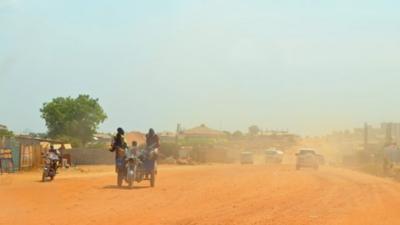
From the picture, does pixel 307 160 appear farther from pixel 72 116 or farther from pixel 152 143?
pixel 72 116

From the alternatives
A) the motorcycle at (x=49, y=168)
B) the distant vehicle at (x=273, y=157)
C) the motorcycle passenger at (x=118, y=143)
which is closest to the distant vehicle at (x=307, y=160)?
the distant vehicle at (x=273, y=157)

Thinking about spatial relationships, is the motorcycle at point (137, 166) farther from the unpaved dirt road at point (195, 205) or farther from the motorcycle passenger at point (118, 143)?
the unpaved dirt road at point (195, 205)

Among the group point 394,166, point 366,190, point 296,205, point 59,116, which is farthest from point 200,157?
point 296,205

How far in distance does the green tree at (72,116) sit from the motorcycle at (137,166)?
67502 mm

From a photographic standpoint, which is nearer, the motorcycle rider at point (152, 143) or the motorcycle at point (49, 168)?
the motorcycle rider at point (152, 143)

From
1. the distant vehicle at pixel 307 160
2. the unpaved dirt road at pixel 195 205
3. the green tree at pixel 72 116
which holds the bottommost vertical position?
the unpaved dirt road at pixel 195 205

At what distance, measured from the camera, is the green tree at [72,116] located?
94.4 meters

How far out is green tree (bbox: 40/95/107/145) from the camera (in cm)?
9438

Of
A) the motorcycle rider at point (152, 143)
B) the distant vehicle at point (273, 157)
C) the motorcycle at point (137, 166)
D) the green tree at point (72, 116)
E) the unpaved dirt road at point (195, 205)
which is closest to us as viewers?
the unpaved dirt road at point (195, 205)

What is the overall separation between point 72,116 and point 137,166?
7001 centimetres

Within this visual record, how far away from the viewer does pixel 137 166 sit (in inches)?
1056

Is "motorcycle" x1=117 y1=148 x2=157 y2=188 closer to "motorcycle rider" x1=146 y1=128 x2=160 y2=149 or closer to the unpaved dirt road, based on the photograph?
"motorcycle rider" x1=146 y1=128 x2=160 y2=149

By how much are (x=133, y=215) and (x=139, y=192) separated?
7809 millimetres

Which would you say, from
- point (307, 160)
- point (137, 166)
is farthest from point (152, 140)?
point (307, 160)
